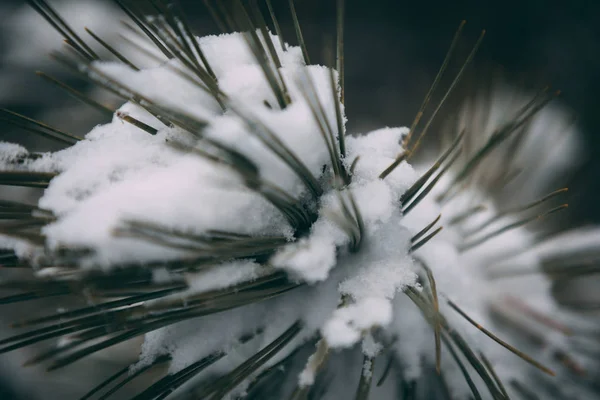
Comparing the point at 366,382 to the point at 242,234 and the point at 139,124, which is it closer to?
the point at 242,234

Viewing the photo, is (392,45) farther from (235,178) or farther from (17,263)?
(17,263)

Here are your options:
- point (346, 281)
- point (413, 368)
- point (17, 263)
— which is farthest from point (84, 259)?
point (413, 368)

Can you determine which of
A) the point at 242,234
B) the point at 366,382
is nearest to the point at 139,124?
the point at 242,234

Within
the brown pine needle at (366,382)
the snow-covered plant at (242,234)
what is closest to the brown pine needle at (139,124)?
the snow-covered plant at (242,234)

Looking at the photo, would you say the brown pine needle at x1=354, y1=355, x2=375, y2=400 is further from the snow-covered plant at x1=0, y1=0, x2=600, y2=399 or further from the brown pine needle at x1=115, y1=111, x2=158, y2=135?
the brown pine needle at x1=115, y1=111, x2=158, y2=135

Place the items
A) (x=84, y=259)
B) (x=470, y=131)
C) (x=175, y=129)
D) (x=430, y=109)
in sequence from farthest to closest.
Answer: (x=430, y=109), (x=470, y=131), (x=175, y=129), (x=84, y=259)

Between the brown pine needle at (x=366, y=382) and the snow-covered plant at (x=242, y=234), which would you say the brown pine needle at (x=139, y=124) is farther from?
the brown pine needle at (x=366, y=382)

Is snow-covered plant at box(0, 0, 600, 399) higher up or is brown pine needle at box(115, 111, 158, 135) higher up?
brown pine needle at box(115, 111, 158, 135)

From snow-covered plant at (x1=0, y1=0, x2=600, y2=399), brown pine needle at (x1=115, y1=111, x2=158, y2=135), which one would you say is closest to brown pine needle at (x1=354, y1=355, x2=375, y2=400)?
snow-covered plant at (x1=0, y1=0, x2=600, y2=399)
